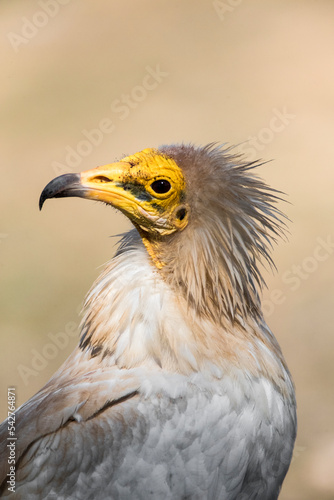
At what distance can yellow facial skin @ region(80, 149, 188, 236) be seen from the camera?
3232 millimetres

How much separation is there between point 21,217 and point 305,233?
400 cm

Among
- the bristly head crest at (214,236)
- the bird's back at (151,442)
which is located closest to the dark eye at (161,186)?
the bristly head crest at (214,236)

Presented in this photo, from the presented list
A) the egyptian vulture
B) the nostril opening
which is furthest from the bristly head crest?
the nostril opening

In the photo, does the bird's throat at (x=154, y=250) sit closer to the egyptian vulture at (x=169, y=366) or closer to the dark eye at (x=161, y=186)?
the egyptian vulture at (x=169, y=366)

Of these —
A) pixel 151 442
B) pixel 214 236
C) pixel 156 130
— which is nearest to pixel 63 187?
pixel 214 236

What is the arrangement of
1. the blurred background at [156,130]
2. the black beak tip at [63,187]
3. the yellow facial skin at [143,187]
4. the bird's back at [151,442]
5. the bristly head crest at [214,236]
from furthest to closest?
the blurred background at [156,130]
the bristly head crest at [214,236]
the yellow facial skin at [143,187]
the black beak tip at [63,187]
the bird's back at [151,442]

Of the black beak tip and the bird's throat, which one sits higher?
the black beak tip

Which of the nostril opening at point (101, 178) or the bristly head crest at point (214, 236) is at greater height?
the nostril opening at point (101, 178)

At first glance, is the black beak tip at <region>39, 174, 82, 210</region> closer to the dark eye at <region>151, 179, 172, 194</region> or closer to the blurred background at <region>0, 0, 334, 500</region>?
the dark eye at <region>151, 179, 172, 194</region>

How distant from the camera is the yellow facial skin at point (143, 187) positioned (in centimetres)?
323

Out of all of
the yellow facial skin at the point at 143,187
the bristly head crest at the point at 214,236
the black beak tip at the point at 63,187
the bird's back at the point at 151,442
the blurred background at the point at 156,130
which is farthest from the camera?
the blurred background at the point at 156,130

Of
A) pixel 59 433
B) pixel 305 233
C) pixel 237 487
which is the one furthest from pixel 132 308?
pixel 305 233

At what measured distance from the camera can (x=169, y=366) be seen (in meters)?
3.21

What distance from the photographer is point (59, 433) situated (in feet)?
10.0
